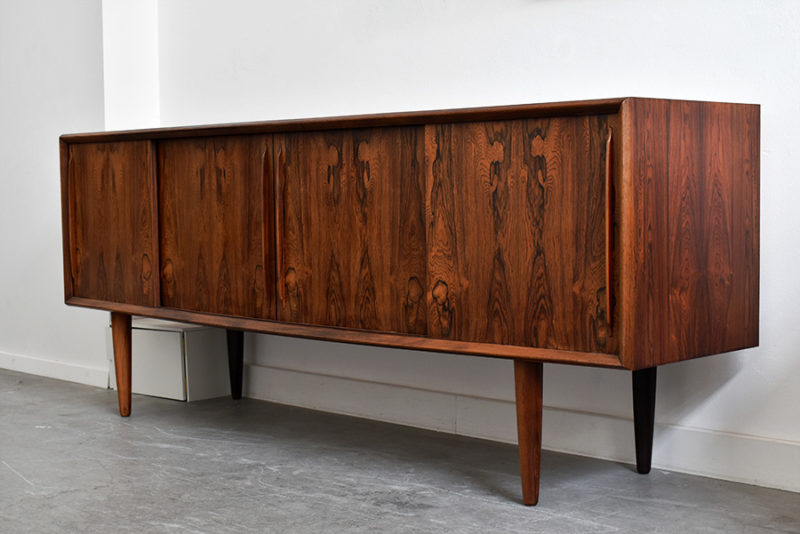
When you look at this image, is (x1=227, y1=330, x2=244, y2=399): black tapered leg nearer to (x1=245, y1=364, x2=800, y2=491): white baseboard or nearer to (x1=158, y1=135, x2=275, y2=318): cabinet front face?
(x1=245, y1=364, x2=800, y2=491): white baseboard

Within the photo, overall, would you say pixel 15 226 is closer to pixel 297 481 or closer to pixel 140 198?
pixel 140 198

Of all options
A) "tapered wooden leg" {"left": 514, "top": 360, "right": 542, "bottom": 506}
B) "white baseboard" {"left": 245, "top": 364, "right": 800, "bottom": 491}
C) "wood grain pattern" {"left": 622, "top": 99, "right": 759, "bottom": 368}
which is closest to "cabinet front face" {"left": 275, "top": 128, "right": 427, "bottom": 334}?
"tapered wooden leg" {"left": 514, "top": 360, "right": 542, "bottom": 506}

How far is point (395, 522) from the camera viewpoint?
1.87 metres

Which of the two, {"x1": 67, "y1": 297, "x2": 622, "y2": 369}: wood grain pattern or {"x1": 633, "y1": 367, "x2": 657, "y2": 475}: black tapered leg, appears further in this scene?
{"x1": 633, "y1": 367, "x2": 657, "y2": 475}: black tapered leg

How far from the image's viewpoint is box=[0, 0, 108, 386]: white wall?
3.51 m

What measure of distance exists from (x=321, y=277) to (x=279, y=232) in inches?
6.5

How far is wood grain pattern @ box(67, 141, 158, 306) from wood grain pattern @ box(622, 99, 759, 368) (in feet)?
4.57

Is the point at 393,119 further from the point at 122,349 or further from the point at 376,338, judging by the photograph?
the point at 122,349

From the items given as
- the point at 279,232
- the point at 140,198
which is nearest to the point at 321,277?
the point at 279,232

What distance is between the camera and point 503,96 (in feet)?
8.20

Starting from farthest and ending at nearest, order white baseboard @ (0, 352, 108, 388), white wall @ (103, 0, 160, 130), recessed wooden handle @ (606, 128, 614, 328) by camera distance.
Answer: white baseboard @ (0, 352, 108, 388) → white wall @ (103, 0, 160, 130) → recessed wooden handle @ (606, 128, 614, 328)

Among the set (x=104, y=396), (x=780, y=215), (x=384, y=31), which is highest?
(x=384, y=31)

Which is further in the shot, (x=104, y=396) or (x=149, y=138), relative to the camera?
(x=104, y=396)

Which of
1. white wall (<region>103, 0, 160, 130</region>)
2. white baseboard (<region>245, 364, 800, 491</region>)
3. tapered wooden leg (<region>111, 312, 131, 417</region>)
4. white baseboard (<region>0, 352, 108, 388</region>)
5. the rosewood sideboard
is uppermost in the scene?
white wall (<region>103, 0, 160, 130</region>)
